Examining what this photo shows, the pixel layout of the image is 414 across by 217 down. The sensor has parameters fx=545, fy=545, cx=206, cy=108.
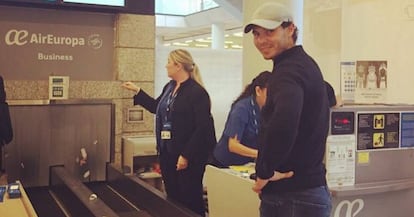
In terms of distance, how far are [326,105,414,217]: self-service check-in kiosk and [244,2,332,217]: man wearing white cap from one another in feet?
1.71

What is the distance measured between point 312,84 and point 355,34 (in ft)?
9.18

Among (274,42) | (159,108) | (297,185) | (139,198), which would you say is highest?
(274,42)

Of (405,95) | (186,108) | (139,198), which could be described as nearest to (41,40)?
(139,198)

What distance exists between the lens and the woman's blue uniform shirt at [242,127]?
3.56 m

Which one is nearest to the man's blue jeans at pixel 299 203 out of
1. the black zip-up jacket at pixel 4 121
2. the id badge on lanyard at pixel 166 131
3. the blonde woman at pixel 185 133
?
the blonde woman at pixel 185 133

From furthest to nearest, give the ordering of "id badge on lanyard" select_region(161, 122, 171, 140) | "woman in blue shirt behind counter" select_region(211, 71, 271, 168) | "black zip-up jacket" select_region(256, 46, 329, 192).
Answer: "id badge on lanyard" select_region(161, 122, 171, 140)
"woman in blue shirt behind counter" select_region(211, 71, 271, 168)
"black zip-up jacket" select_region(256, 46, 329, 192)

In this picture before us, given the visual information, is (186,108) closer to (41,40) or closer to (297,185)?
(297,185)

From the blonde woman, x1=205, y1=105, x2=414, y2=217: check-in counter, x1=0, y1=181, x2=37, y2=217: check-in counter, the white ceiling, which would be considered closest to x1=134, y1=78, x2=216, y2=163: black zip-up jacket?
the blonde woman

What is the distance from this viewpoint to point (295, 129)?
2098 mm

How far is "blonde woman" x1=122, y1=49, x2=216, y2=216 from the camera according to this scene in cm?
405

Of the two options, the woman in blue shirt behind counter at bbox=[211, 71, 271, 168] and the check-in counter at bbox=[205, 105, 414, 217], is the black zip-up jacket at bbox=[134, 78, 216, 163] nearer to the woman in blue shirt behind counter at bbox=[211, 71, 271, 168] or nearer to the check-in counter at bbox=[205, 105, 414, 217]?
the woman in blue shirt behind counter at bbox=[211, 71, 271, 168]

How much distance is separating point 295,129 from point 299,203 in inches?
13.6

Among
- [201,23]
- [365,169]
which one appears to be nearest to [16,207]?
[365,169]

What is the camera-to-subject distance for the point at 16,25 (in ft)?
18.6
